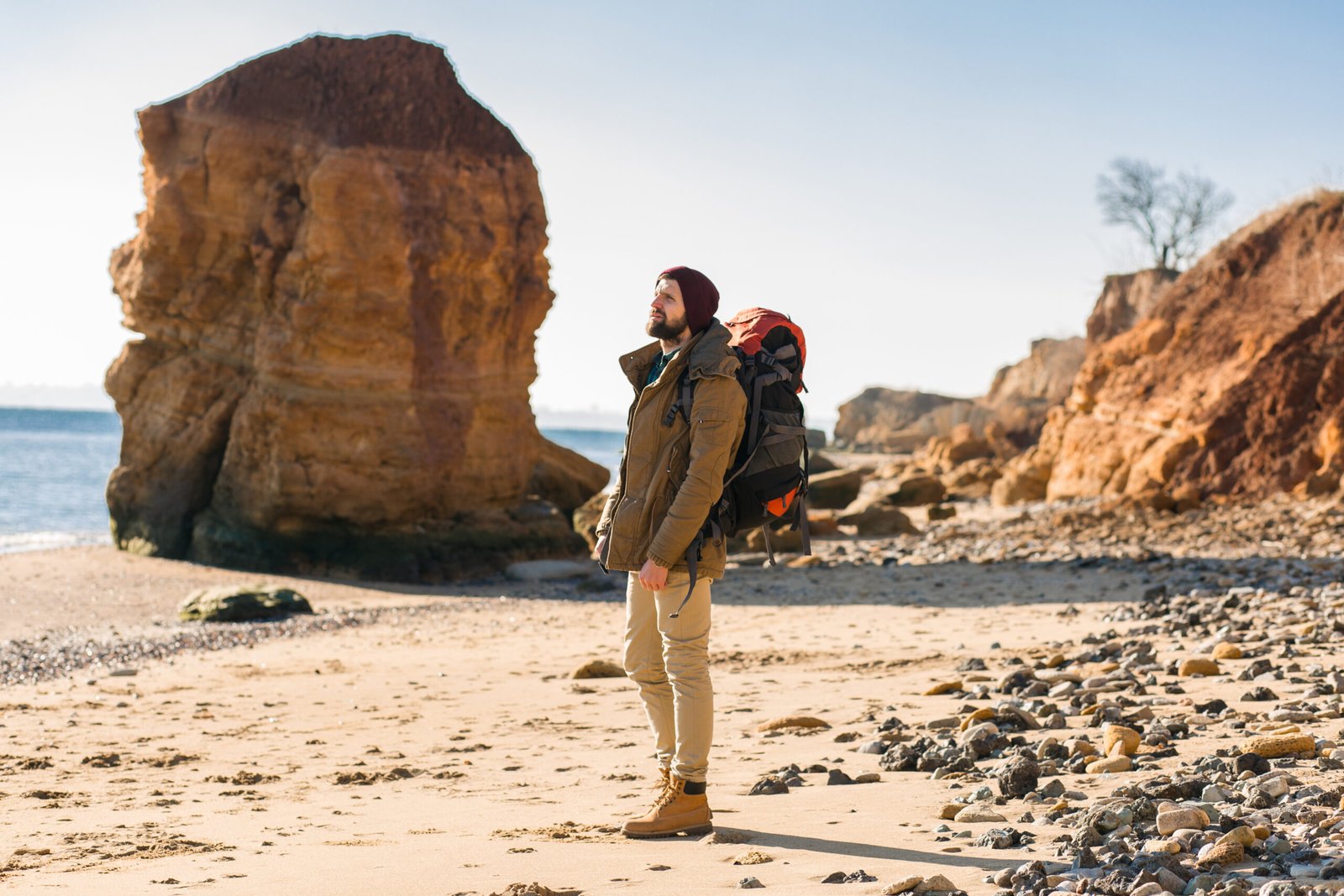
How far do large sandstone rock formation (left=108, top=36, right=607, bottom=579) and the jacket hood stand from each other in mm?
11979

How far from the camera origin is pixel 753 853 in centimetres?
369

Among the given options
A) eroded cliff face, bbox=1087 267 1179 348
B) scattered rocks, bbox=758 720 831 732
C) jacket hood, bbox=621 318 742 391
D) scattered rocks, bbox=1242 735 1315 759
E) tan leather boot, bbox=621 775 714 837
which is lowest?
scattered rocks, bbox=758 720 831 732

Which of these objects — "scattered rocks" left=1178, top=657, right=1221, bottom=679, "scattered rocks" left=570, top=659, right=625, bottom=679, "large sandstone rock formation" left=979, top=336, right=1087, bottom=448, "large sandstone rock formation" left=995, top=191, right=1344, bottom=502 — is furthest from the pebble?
"large sandstone rock formation" left=979, top=336, right=1087, bottom=448

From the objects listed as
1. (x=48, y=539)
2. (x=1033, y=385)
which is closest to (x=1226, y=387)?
(x=48, y=539)

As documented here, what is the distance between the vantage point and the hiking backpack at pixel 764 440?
4.20 meters

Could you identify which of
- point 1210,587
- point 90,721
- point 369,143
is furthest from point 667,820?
point 369,143

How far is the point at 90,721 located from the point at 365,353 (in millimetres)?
9576

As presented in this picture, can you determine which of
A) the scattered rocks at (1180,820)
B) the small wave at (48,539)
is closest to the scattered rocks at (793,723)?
the scattered rocks at (1180,820)

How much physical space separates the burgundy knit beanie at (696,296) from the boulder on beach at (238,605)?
30.3ft

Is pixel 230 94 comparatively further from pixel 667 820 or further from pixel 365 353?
pixel 667 820

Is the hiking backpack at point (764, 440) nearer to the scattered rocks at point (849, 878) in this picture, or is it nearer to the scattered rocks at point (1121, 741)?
the scattered rocks at point (849, 878)

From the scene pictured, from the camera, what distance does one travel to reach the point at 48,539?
22.1 metres

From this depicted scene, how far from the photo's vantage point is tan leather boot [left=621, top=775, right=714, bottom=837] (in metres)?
4.06

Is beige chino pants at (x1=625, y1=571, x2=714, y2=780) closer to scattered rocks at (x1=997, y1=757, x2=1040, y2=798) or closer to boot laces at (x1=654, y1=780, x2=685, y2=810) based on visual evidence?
boot laces at (x1=654, y1=780, x2=685, y2=810)
